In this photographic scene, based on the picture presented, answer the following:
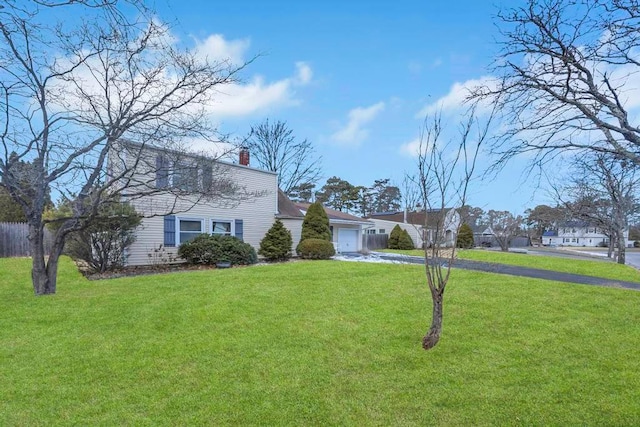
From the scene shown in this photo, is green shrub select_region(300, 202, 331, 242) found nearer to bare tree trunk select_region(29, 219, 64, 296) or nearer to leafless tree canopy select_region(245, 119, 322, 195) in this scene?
bare tree trunk select_region(29, 219, 64, 296)

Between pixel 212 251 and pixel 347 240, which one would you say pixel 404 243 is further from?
pixel 212 251

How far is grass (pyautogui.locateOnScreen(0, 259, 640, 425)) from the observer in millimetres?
3496

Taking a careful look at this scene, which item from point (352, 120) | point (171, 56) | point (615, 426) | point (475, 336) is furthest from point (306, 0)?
point (615, 426)

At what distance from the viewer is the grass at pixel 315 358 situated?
3.50 meters

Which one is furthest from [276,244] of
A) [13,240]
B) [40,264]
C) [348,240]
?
[13,240]

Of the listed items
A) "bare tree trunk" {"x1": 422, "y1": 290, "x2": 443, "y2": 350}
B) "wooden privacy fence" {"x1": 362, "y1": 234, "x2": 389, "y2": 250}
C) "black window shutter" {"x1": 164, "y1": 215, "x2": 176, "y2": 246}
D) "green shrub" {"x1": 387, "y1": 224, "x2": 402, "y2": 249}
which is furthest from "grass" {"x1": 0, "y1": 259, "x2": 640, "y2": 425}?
"green shrub" {"x1": 387, "y1": 224, "x2": 402, "y2": 249}

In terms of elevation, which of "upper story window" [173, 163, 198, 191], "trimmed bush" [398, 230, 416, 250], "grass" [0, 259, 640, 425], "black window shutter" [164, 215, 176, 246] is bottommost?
"grass" [0, 259, 640, 425]

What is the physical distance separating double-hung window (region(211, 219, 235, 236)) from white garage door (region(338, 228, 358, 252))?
28.4ft

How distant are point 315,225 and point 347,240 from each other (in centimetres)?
638

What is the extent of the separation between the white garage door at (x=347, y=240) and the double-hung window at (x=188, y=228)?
10.2 m

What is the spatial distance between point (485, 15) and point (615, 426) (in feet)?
17.2

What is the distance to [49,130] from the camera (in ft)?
25.4

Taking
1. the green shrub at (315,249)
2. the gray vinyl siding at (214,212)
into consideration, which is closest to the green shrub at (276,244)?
the green shrub at (315,249)

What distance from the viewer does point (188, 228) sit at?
50.0ft
